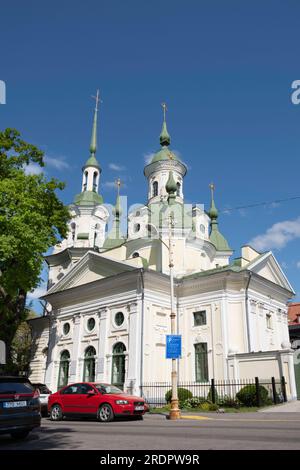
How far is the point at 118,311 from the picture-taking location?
2803 centimetres

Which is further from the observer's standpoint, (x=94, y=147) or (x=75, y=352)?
(x=94, y=147)

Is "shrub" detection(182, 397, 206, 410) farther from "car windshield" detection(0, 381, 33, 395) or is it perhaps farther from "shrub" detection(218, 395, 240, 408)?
"car windshield" detection(0, 381, 33, 395)

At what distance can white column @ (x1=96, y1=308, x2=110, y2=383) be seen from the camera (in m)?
27.3

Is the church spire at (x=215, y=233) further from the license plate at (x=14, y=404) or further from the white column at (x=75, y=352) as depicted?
the license plate at (x=14, y=404)

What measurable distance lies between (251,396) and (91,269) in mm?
15325

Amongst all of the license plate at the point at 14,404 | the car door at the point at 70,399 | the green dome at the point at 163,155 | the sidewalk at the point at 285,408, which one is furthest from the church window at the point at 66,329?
the license plate at the point at 14,404

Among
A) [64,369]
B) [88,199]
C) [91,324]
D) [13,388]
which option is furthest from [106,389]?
[88,199]

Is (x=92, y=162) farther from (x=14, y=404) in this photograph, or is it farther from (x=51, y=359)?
(x=14, y=404)

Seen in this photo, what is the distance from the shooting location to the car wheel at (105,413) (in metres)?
14.2

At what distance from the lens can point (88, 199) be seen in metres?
45.9

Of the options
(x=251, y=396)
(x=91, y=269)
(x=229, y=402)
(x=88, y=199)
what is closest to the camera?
(x=251, y=396)

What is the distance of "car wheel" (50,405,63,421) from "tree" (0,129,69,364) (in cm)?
803
